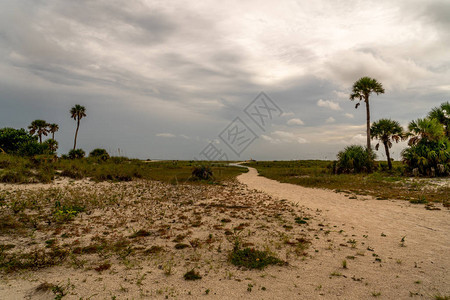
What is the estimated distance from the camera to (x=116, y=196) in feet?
41.8

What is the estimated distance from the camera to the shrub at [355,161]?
26.6 metres

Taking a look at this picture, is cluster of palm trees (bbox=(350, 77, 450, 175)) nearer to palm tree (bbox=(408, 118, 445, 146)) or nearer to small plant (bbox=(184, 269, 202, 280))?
palm tree (bbox=(408, 118, 445, 146))

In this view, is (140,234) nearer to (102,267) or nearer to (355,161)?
(102,267)

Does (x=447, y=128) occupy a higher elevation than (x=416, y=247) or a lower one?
higher

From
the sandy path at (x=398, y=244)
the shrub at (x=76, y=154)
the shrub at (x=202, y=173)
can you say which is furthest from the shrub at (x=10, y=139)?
the sandy path at (x=398, y=244)

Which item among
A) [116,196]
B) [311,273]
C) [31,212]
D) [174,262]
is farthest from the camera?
[116,196]

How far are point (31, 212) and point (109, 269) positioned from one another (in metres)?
6.44

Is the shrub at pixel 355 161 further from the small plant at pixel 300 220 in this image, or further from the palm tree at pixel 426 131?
the small plant at pixel 300 220

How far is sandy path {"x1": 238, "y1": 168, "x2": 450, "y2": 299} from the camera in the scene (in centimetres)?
419

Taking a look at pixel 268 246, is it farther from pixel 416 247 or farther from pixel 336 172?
pixel 336 172

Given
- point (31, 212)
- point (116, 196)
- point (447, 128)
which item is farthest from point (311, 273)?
point (447, 128)

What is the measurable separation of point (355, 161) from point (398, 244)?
23.1 m

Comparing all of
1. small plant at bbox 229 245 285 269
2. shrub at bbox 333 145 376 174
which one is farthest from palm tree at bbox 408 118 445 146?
small plant at bbox 229 245 285 269

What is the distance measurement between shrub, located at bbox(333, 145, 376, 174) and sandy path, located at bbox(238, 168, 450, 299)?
645 inches
